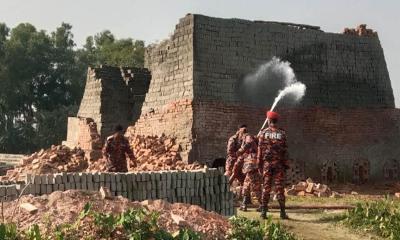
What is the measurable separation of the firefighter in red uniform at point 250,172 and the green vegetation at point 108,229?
479cm

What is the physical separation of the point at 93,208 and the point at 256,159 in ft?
16.1

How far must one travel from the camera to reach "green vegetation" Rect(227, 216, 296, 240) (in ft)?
23.8

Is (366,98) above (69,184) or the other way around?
above

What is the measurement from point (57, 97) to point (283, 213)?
33.6 metres

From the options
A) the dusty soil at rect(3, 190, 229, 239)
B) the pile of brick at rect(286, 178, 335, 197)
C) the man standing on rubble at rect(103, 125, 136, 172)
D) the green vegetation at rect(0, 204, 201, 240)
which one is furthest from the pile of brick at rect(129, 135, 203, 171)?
the green vegetation at rect(0, 204, 201, 240)

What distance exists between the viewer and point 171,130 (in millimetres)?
16203

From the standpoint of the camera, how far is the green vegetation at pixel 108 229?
623 centimetres

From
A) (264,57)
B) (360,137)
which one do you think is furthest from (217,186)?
(360,137)

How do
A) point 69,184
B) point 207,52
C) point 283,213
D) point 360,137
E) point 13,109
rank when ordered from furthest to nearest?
point 13,109
point 360,137
point 207,52
point 283,213
point 69,184

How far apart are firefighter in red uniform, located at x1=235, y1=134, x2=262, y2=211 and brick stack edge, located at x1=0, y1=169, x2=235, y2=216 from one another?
3.83ft

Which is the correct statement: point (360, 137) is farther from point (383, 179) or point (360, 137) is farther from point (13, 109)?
point (13, 109)

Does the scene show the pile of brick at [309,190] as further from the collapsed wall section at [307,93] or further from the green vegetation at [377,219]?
the green vegetation at [377,219]

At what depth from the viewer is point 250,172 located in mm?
11398

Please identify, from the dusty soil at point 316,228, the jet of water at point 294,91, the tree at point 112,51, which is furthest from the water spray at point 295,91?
the tree at point 112,51
